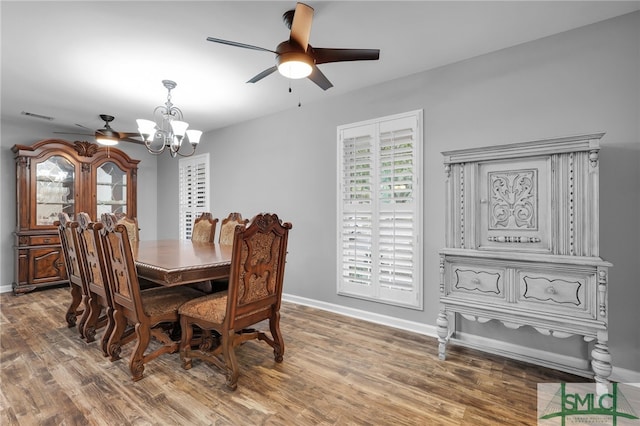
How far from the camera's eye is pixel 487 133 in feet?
8.87

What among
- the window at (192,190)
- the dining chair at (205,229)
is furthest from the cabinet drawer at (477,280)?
the window at (192,190)

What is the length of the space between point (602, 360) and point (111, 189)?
6417 millimetres

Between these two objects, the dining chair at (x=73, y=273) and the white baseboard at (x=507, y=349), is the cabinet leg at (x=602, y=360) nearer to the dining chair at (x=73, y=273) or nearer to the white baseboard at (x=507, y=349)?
the white baseboard at (x=507, y=349)

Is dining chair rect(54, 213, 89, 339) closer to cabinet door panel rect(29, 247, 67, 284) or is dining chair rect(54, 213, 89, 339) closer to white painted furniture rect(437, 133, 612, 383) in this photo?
cabinet door panel rect(29, 247, 67, 284)

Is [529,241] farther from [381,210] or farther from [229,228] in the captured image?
[229,228]

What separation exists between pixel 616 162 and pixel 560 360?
1.51 m

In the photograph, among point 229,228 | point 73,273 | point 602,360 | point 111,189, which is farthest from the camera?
point 111,189

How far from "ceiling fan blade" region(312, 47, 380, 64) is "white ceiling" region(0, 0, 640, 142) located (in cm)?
33

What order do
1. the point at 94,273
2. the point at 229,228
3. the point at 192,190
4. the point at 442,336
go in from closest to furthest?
the point at 442,336 → the point at 94,273 → the point at 229,228 → the point at 192,190

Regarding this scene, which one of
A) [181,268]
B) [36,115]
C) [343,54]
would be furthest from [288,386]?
[36,115]

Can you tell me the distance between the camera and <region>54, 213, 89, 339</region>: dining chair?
9.48 feet

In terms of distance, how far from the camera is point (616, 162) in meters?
2.20

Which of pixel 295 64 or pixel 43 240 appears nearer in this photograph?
pixel 295 64

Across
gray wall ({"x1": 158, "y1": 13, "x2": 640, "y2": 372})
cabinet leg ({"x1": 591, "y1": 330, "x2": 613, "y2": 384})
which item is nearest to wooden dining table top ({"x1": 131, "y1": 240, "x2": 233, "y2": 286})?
gray wall ({"x1": 158, "y1": 13, "x2": 640, "y2": 372})
